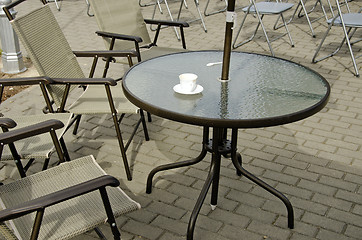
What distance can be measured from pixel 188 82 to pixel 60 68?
1418mm

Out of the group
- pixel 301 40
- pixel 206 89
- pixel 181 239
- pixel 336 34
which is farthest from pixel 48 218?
pixel 336 34

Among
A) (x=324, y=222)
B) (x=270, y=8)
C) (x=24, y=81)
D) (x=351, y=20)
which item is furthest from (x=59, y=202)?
(x=270, y=8)

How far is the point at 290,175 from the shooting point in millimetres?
3439

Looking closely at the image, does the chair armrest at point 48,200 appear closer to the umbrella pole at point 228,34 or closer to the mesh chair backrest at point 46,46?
the umbrella pole at point 228,34

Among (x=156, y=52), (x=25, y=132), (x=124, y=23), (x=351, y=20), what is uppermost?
(x=25, y=132)

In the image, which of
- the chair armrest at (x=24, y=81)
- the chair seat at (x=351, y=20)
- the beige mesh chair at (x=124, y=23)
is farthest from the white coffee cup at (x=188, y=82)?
the chair seat at (x=351, y=20)

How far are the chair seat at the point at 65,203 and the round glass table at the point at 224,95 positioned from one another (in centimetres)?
49

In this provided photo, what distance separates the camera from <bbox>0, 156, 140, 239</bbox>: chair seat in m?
2.14

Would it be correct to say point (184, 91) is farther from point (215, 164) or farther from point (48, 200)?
point (48, 200)

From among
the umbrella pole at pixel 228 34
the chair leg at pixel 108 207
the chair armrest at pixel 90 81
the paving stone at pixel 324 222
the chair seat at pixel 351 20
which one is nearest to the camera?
the chair leg at pixel 108 207

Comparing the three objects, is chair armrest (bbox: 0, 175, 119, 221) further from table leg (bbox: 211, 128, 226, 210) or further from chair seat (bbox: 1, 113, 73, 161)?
table leg (bbox: 211, 128, 226, 210)

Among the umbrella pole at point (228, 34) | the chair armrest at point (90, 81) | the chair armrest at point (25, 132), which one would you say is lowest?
the chair armrest at point (90, 81)

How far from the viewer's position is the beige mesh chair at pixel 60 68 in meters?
3.25

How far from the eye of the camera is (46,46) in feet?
11.8
